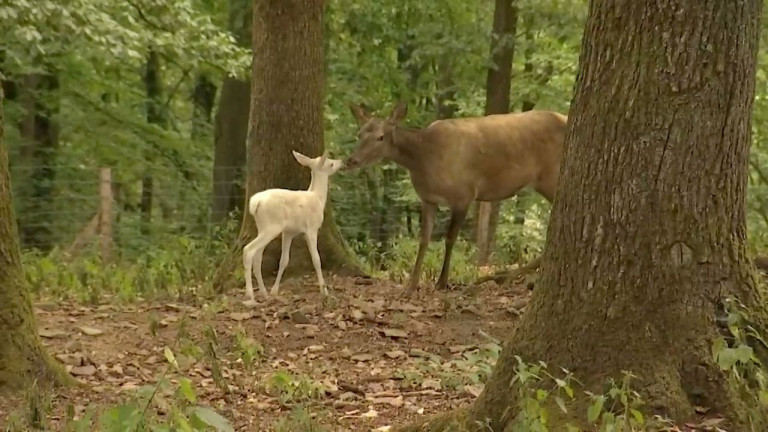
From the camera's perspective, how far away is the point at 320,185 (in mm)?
9000

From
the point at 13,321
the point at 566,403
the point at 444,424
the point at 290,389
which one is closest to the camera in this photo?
the point at 566,403

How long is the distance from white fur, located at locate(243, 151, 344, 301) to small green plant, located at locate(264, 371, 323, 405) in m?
2.65

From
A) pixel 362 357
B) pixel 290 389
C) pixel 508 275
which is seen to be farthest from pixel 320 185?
pixel 290 389

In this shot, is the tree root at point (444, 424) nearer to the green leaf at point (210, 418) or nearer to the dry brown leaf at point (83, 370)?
the green leaf at point (210, 418)

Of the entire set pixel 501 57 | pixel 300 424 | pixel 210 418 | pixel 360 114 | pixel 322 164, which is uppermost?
pixel 501 57

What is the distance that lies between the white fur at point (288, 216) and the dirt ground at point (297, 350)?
11.9 inches

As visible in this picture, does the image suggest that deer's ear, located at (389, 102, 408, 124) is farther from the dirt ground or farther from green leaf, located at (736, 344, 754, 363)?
green leaf, located at (736, 344, 754, 363)

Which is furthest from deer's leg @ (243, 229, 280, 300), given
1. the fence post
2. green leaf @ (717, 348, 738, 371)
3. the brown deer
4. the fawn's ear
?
the fence post

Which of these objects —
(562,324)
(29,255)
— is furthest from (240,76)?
(562,324)

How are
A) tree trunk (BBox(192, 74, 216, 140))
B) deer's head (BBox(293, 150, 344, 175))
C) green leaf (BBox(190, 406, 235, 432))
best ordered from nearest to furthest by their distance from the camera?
green leaf (BBox(190, 406, 235, 432)) < deer's head (BBox(293, 150, 344, 175)) < tree trunk (BBox(192, 74, 216, 140))

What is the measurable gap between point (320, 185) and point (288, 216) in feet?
1.68

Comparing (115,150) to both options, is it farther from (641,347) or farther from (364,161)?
(641,347)

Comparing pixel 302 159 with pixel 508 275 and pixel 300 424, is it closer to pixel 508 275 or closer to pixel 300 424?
pixel 508 275

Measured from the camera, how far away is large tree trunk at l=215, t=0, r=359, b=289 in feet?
31.2
